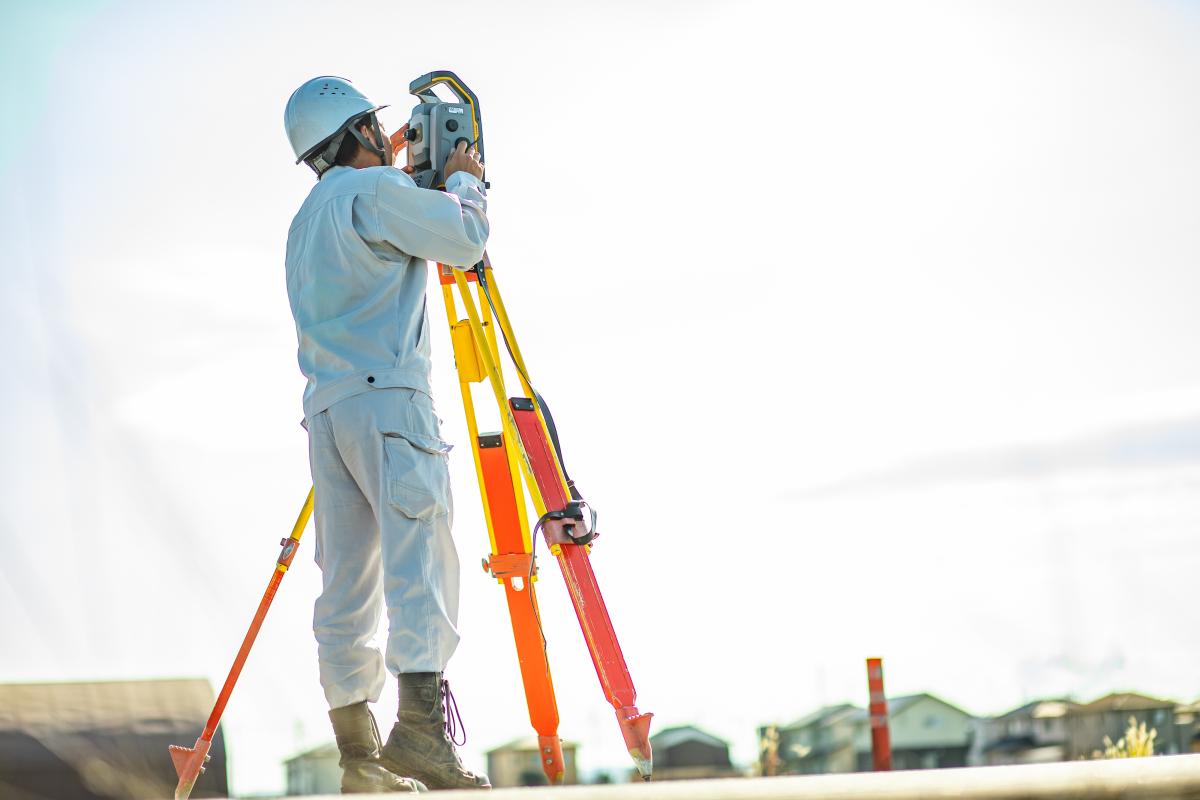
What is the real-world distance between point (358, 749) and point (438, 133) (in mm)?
1584

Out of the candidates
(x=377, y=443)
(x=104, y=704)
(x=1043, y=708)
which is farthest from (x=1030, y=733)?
(x=377, y=443)

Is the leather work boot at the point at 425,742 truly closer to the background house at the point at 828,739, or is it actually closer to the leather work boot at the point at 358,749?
the leather work boot at the point at 358,749

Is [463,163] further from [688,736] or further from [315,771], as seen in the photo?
[688,736]

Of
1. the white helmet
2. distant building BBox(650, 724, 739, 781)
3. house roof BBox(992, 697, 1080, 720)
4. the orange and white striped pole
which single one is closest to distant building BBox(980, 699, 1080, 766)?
house roof BBox(992, 697, 1080, 720)

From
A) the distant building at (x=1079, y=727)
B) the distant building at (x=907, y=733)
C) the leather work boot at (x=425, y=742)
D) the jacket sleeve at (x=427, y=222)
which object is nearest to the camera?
the leather work boot at (x=425, y=742)

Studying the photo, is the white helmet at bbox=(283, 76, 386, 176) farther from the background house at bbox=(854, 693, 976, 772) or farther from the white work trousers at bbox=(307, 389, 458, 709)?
the background house at bbox=(854, 693, 976, 772)

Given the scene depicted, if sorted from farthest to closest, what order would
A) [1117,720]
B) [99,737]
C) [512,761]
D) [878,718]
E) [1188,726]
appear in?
[512,761] < [1188,726] < [1117,720] < [878,718] < [99,737]

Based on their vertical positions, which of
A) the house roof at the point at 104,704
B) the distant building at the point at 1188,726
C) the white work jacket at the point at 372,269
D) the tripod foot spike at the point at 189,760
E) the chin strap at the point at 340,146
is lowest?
the tripod foot spike at the point at 189,760

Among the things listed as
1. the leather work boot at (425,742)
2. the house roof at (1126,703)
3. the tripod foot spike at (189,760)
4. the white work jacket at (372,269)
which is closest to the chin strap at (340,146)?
the white work jacket at (372,269)

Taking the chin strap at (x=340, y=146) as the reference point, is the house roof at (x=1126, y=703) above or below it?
below

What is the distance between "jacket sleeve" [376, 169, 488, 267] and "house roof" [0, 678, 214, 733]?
3.65 meters

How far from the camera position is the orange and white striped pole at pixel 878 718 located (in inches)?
260

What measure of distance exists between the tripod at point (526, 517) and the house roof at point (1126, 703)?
20.9 feet

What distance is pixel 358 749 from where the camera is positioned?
2994 mm
